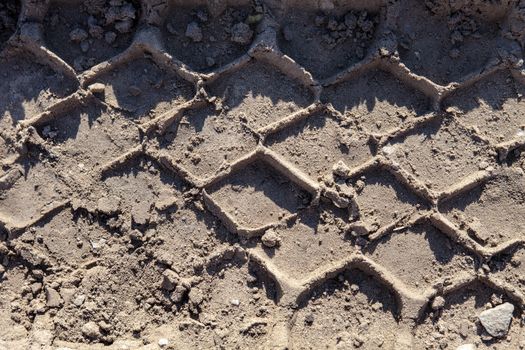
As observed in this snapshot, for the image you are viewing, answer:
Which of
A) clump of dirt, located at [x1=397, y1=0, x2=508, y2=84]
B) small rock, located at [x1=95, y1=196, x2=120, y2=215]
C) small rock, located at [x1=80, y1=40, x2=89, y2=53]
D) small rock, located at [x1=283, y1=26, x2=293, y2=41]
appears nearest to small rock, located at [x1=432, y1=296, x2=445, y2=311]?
clump of dirt, located at [x1=397, y1=0, x2=508, y2=84]

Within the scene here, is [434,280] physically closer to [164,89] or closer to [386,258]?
[386,258]

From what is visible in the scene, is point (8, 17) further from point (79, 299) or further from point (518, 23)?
point (518, 23)

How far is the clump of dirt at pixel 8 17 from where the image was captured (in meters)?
2.20

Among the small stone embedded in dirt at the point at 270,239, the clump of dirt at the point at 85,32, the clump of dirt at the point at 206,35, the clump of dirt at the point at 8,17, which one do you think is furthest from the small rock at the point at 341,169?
the clump of dirt at the point at 8,17

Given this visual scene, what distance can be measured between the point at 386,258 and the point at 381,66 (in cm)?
75

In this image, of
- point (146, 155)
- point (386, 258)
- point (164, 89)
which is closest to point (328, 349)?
point (386, 258)

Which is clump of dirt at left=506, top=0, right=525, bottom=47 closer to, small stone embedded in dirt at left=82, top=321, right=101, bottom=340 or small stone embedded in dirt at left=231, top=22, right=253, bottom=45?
small stone embedded in dirt at left=231, top=22, right=253, bottom=45

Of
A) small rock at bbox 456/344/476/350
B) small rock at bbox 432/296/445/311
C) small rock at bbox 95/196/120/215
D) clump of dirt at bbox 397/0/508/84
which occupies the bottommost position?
small rock at bbox 95/196/120/215

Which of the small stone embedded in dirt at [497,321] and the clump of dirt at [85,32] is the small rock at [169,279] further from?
the small stone embedded in dirt at [497,321]

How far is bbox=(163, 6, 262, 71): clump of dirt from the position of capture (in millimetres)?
2133

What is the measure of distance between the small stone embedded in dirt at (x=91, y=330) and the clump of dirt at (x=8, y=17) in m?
1.19

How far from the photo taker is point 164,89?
2.15 metres

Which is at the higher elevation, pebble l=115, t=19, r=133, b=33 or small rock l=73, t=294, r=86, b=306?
pebble l=115, t=19, r=133, b=33

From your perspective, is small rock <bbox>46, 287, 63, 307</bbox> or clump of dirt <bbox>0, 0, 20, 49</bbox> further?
clump of dirt <bbox>0, 0, 20, 49</bbox>
